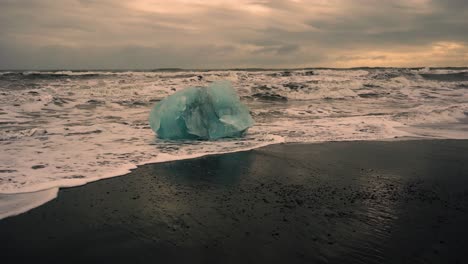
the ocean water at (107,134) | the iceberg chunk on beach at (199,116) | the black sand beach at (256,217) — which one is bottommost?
the ocean water at (107,134)

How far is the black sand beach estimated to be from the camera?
3.01 meters

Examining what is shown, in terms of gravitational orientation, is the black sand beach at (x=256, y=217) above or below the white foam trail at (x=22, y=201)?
above

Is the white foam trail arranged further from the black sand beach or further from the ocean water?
the black sand beach

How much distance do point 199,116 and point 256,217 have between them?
464 cm

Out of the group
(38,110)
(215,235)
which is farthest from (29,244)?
(38,110)

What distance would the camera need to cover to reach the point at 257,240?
3217 millimetres

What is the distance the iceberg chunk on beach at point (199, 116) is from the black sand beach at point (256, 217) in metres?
2.16

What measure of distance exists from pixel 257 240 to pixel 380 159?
3.78 metres

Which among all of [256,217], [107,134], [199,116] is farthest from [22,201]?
[107,134]

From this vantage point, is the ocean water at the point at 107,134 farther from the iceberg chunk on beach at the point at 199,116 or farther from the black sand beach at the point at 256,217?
the black sand beach at the point at 256,217

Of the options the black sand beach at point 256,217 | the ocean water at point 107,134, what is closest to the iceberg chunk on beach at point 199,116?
the ocean water at point 107,134

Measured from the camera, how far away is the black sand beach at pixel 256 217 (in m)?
3.01

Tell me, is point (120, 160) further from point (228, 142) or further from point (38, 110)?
point (38, 110)

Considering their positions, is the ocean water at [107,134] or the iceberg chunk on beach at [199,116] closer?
the ocean water at [107,134]
